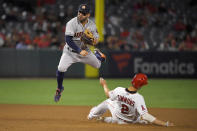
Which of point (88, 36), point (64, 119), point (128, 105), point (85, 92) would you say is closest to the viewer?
point (128, 105)

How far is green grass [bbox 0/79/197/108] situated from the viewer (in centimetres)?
1102

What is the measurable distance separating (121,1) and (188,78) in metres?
5.91

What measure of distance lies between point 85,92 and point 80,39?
14.9ft

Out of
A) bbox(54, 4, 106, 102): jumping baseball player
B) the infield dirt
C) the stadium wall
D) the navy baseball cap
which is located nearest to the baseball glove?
bbox(54, 4, 106, 102): jumping baseball player

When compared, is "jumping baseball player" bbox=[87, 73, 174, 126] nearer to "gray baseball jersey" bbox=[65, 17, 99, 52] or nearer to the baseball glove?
the baseball glove

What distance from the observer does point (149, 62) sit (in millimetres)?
16797

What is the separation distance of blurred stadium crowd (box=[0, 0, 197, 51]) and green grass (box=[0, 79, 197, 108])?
195 cm

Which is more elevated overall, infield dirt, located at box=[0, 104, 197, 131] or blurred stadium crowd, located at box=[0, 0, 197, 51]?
blurred stadium crowd, located at box=[0, 0, 197, 51]

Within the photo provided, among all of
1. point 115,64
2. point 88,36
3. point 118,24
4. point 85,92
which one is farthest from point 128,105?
point 118,24

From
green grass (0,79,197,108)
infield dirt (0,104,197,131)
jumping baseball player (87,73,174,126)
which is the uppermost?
jumping baseball player (87,73,174,126)

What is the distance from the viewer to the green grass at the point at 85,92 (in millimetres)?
11016

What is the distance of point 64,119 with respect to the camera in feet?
26.0

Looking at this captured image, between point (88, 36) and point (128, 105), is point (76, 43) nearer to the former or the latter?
point (88, 36)

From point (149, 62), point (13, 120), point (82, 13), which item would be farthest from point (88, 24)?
point (149, 62)
